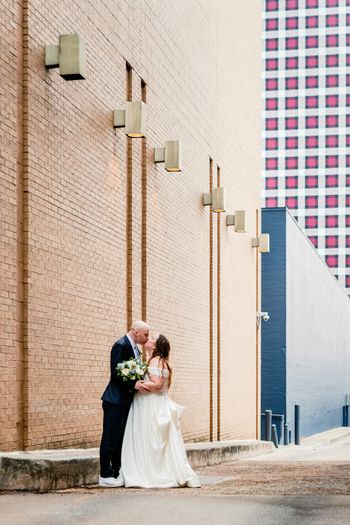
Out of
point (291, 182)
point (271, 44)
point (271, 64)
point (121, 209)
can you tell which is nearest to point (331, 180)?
point (291, 182)

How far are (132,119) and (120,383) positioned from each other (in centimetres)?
638

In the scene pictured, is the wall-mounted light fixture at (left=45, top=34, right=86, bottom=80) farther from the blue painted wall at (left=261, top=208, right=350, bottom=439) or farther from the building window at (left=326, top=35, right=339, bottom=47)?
the building window at (left=326, top=35, right=339, bottom=47)

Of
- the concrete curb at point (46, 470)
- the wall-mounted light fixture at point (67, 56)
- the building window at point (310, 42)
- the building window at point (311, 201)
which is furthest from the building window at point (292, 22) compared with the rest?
the concrete curb at point (46, 470)

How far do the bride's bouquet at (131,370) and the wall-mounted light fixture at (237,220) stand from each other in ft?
52.3

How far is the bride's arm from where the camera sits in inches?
462

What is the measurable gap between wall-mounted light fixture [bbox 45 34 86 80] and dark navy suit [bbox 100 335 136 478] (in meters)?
3.81

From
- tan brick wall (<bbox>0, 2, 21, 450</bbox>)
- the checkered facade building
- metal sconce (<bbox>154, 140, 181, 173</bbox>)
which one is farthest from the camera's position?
Result: the checkered facade building

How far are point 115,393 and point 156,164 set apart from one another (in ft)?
28.9

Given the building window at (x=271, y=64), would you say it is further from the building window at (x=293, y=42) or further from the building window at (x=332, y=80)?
the building window at (x=332, y=80)

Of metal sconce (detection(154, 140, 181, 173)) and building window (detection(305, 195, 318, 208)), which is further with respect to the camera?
building window (detection(305, 195, 318, 208))

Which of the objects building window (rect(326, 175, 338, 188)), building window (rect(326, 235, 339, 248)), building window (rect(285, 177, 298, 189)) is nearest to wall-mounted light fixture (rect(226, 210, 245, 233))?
building window (rect(326, 235, 339, 248))

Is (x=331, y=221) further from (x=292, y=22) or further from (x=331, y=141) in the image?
(x=292, y=22)

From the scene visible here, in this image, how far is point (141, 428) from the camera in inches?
464

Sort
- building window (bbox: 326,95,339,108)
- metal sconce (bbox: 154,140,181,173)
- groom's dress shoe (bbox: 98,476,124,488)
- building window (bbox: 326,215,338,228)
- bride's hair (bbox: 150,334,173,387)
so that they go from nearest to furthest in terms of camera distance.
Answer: groom's dress shoe (bbox: 98,476,124,488), bride's hair (bbox: 150,334,173,387), metal sconce (bbox: 154,140,181,173), building window (bbox: 326,215,338,228), building window (bbox: 326,95,339,108)
